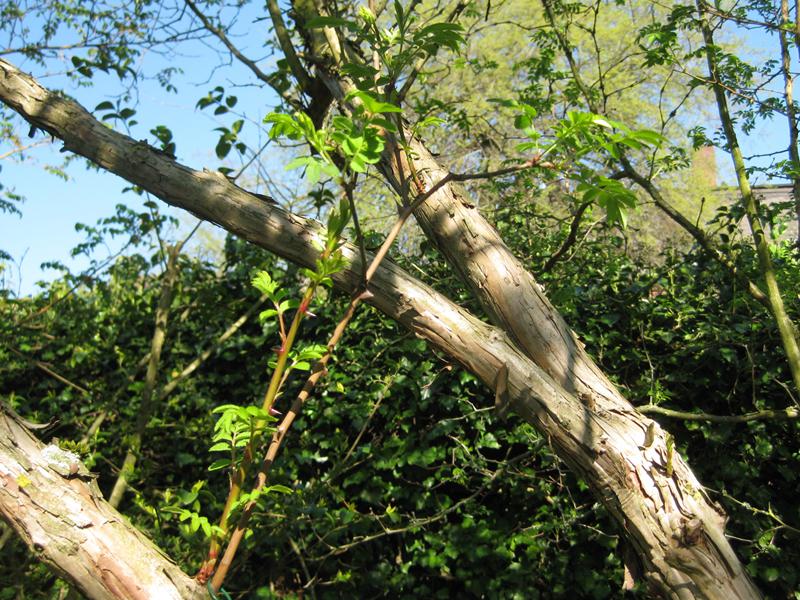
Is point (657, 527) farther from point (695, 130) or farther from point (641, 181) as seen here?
point (695, 130)

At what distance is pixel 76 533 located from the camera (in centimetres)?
140

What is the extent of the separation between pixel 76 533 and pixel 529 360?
121 cm

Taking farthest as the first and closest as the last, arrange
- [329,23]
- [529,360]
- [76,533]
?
[529,360] < [329,23] < [76,533]

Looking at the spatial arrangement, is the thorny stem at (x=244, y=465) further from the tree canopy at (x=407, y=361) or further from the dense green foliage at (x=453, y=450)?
the dense green foliage at (x=453, y=450)

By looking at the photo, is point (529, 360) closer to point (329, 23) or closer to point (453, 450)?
point (329, 23)

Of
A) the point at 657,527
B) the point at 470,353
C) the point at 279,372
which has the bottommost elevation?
the point at 279,372

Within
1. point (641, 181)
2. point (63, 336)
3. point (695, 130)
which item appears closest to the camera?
point (641, 181)

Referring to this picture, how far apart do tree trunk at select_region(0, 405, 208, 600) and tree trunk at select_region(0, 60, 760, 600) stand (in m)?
0.87

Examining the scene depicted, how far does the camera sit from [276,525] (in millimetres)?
3400

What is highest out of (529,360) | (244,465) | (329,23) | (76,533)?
(329,23)

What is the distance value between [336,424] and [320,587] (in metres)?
0.89

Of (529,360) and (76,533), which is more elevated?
(529,360)

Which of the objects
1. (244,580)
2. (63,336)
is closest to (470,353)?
(244,580)

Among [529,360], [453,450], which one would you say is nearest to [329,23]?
[529,360]
